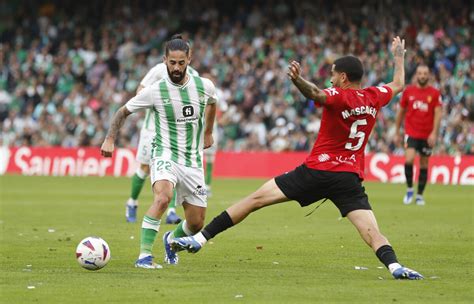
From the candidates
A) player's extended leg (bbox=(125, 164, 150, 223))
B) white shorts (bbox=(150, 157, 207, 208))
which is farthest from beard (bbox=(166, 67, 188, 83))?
player's extended leg (bbox=(125, 164, 150, 223))

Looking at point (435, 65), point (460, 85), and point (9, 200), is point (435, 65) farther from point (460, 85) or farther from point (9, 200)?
point (9, 200)

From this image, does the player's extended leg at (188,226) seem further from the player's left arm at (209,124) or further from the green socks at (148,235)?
the player's left arm at (209,124)

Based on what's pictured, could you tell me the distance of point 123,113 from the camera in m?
10.7

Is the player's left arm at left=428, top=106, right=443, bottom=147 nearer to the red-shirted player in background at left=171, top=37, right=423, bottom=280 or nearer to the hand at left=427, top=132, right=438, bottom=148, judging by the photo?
the hand at left=427, top=132, right=438, bottom=148

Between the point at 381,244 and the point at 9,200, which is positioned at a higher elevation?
the point at 381,244

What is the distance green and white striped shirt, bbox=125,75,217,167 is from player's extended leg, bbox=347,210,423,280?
1900 mm

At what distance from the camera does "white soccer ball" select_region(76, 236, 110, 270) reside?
1019cm

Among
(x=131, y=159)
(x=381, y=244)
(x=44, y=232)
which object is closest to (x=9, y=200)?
(x=44, y=232)

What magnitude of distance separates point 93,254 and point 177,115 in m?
1.72

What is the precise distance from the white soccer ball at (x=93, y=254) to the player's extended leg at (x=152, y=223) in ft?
1.26

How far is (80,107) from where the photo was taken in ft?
120

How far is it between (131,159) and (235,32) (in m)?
7.57

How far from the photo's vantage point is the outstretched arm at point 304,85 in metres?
9.23

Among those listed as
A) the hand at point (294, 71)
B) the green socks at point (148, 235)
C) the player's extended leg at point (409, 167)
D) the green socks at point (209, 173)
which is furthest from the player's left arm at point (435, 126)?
the hand at point (294, 71)
